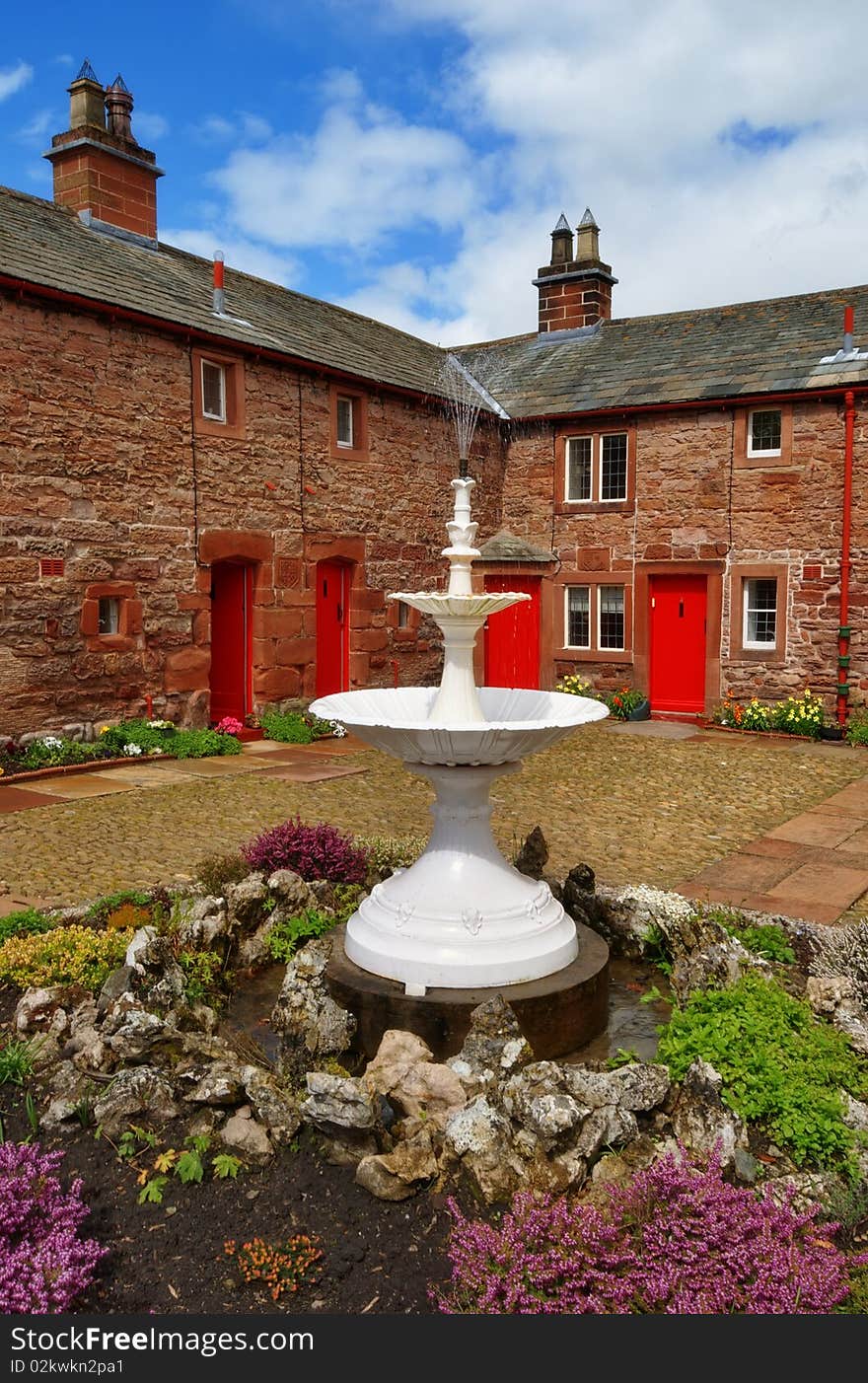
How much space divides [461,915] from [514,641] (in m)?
13.9

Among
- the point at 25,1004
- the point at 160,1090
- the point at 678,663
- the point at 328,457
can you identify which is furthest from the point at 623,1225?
the point at 678,663

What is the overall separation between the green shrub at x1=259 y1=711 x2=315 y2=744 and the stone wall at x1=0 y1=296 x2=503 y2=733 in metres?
0.30

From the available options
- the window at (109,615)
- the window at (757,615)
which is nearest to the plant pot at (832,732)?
the window at (757,615)

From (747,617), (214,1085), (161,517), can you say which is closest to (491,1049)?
(214,1085)

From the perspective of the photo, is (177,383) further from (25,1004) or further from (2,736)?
(25,1004)

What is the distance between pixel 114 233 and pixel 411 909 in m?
13.5

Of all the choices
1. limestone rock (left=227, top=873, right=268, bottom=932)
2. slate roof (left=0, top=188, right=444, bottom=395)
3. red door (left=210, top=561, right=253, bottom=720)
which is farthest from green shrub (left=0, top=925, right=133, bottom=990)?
red door (left=210, top=561, right=253, bottom=720)

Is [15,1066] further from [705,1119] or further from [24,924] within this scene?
[705,1119]

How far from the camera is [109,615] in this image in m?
12.8

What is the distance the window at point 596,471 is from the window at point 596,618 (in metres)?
1.43

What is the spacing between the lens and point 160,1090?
4.03 meters

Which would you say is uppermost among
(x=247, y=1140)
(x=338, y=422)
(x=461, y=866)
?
(x=338, y=422)

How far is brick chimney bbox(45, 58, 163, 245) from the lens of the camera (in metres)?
14.5

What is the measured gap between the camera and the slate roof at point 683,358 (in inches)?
642
